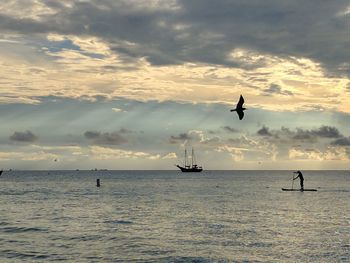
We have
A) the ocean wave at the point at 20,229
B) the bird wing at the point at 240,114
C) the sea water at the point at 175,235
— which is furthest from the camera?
the ocean wave at the point at 20,229

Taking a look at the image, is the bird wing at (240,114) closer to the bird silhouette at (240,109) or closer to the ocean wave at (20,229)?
the bird silhouette at (240,109)

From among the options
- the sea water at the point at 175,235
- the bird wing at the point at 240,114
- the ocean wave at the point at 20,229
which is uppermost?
the bird wing at the point at 240,114

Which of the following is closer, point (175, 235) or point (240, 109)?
point (240, 109)

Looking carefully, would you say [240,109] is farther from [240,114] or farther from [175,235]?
[175,235]

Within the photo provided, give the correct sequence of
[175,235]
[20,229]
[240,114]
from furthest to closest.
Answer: [20,229] < [175,235] < [240,114]

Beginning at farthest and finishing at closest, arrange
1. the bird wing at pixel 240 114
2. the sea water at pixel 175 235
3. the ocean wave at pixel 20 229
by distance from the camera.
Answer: the ocean wave at pixel 20 229 → the sea water at pixel 175 235 → the bird wing at pixel 240 114

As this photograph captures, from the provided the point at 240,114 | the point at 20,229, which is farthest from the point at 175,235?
the point at 240,114

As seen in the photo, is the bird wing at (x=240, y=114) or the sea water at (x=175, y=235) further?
the sea water at (x=175, y=235)

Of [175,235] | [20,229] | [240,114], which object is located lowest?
[175,235]

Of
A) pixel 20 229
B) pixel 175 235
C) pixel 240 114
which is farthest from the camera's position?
pixel 20 229

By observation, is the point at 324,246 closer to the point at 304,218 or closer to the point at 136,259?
the point at 136,259

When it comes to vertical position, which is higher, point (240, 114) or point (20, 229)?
point (240, 114)

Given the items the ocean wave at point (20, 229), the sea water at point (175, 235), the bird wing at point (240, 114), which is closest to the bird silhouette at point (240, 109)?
the bird wing at point (240, 114)

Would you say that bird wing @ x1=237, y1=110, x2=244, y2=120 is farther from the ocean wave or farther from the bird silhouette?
the ocean wave
